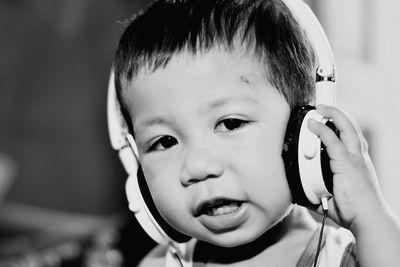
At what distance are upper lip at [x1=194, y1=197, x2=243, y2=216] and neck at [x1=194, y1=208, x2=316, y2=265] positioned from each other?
164 mm

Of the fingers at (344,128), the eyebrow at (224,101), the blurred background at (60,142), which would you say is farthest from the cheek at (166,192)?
the blurred background at (60,142)

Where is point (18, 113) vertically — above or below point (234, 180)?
below

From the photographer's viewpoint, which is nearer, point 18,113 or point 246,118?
point 246,118

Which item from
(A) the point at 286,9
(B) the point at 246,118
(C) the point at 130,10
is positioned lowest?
(C) the point at 130,10

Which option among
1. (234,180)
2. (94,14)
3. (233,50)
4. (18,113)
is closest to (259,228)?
(234,180)

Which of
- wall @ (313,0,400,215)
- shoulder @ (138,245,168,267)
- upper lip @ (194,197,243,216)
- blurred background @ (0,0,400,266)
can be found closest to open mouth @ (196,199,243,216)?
upper lip @ (194,197,243,216)

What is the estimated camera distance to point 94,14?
1.76 meters

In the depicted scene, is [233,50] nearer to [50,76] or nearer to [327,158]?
[327,158]

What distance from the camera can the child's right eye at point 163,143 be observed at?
2.77ft

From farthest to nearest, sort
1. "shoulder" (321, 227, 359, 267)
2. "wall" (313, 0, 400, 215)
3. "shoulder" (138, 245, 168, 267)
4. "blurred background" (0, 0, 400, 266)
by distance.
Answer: "wall" (313, 0, 400, 215) < "blurred background" (0, 0, 400, 266) < "shoulder" (138, 245, 168, 267) < "shoulder" (321, 227, 359, 267)

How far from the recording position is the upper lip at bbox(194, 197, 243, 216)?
78 cm

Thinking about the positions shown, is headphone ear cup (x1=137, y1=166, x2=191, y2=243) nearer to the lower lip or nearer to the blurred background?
the lower lip

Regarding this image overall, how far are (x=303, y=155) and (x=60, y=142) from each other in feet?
3.44

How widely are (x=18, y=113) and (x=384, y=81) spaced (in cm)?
121
